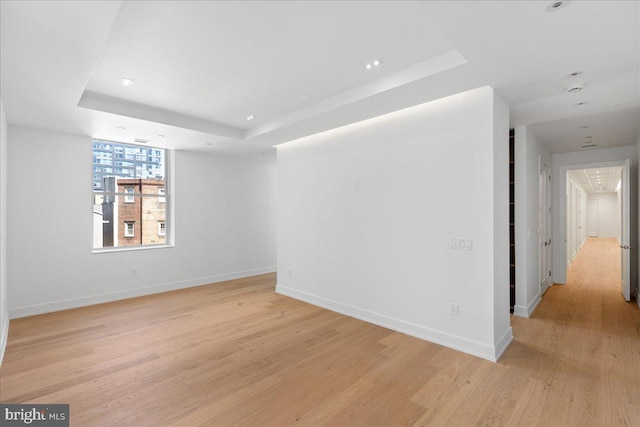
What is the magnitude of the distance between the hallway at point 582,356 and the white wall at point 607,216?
13.1 metres

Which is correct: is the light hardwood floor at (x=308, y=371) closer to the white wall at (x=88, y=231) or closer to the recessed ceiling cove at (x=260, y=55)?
the white wall at (x=88, y=231)

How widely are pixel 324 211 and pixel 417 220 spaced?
1559 mm

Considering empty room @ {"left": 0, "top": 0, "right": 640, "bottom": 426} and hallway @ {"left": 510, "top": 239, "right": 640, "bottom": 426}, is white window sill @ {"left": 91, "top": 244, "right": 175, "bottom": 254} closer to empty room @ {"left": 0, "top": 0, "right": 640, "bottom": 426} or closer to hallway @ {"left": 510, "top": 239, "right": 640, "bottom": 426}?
empty room @ {"left": 0, "top": 0, "right": 640, "bottom": 426}

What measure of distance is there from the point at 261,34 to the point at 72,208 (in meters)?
4.26

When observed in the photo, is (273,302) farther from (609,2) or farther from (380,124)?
(609,2)

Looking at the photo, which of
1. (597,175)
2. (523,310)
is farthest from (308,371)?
(597,175)

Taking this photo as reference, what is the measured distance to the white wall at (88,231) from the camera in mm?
4219

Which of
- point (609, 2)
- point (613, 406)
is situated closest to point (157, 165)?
point (609, 2)

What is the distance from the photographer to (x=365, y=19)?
2.11 metres

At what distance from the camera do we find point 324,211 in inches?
183

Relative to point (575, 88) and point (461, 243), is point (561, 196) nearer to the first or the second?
point (575, 88)

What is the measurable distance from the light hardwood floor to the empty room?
0.02m

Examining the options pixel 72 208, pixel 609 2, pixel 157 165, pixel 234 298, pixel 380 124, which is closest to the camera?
pixel 609 2

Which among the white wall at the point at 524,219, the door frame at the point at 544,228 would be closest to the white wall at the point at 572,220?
the door frame at the point at 544,228
